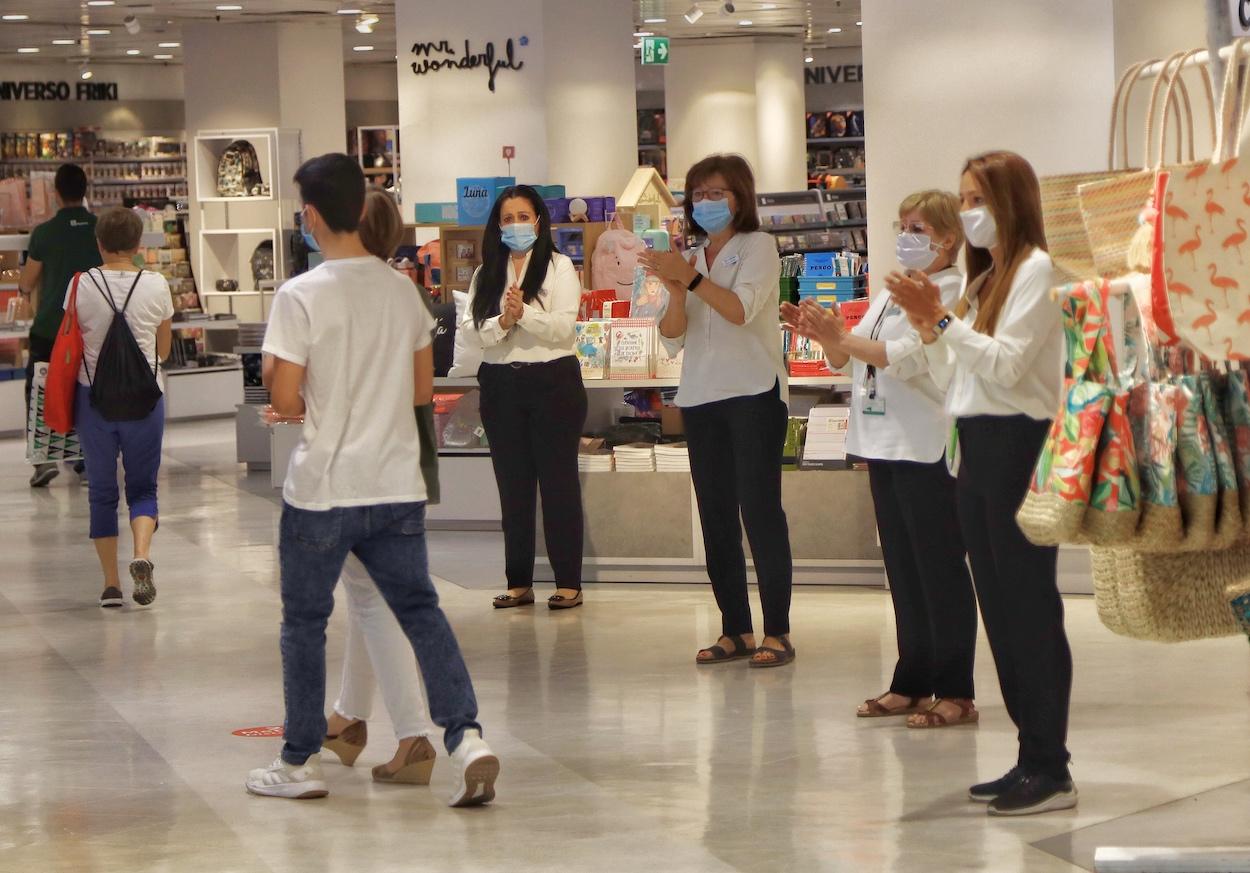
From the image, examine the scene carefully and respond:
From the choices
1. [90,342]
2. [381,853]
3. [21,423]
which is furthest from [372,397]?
[21,423]

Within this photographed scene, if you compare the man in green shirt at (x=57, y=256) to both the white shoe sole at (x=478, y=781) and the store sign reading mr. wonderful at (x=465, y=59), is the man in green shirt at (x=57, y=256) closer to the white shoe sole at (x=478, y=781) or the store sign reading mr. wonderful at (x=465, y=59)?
the store sign reading mr. wonderful at (x=465, y=59)

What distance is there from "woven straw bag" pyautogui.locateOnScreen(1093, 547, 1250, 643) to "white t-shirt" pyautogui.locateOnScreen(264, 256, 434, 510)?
1.67m

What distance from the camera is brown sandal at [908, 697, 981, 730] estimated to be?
4781mm

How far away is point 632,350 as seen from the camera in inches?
289

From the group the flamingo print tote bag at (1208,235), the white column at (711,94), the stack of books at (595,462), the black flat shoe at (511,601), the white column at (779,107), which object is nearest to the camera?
the flamingo print tote bag at (1208,235)

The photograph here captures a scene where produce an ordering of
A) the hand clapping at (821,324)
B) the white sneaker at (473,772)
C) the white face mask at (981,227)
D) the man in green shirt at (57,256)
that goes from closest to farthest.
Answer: the white face mask at (981,227) < the white sneaker at (473,772) < the hand clapping at (821,324) < the man in green shirt at (57,256)

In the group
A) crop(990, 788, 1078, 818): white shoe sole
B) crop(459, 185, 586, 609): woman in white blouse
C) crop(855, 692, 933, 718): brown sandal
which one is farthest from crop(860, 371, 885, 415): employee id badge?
crop(459, 185, 586, 609): woman in white blouse

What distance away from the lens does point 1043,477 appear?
3145mm

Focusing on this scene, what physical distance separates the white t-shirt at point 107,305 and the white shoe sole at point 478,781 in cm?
318

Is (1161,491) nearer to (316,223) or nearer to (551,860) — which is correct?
(551,860)

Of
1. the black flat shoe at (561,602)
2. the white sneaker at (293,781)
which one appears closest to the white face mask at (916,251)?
the white sneaker at (293,781)

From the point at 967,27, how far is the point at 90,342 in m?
3.46

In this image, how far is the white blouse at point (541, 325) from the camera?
6512mm

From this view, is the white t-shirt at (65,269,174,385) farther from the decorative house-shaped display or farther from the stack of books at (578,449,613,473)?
the decorative house-shaped display
